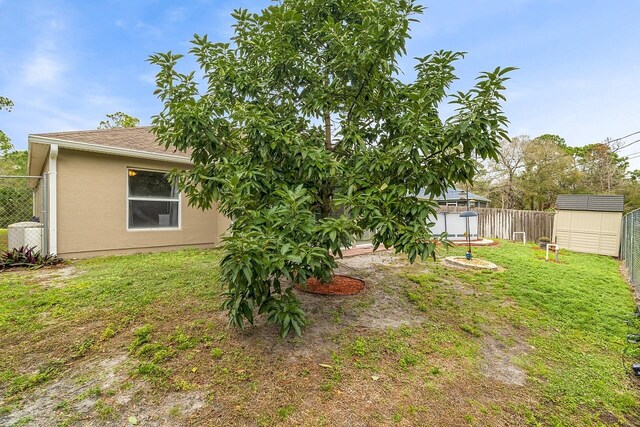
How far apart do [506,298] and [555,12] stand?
8.58m

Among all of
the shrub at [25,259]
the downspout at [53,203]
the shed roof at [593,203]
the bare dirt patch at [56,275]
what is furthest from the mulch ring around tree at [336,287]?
the shed roof at [593,203]

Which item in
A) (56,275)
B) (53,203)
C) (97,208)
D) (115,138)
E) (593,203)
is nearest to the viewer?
(56,275)

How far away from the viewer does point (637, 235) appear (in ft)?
20.8

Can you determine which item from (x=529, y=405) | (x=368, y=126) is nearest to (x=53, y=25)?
(x=368, y=126)

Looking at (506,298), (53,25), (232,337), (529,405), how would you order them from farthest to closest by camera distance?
(53,25) < (506,298) < (232,337) < (529,405)

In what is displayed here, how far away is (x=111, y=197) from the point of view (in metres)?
6.82

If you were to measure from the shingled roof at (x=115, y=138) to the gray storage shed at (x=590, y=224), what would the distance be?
13.4 meters

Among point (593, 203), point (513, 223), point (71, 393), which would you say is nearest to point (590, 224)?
point (593, 203)

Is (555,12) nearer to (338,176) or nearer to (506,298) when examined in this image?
(506,298)

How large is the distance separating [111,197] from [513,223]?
1505 cm

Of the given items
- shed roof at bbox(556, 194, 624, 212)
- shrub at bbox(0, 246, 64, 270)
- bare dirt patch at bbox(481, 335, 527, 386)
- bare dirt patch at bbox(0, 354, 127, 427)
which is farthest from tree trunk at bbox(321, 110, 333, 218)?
shed roof at bbox(556, 194, 624, 212)

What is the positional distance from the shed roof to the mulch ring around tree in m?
10.8

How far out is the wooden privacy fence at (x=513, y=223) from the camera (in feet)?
40.7

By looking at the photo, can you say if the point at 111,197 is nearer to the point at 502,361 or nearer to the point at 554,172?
the point at 502,361
